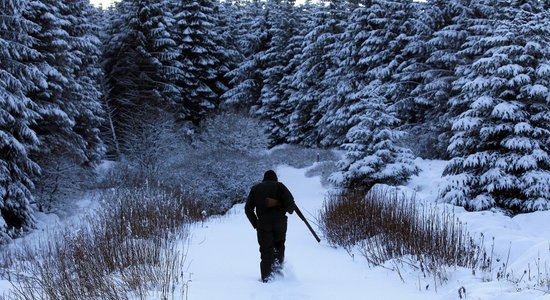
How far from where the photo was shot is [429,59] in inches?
1000

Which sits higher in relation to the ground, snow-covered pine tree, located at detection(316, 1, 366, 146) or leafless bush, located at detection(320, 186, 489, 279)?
snow-covered pine tree, located at detection(316, 1, 366, 146)

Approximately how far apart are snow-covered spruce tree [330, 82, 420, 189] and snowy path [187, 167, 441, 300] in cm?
495

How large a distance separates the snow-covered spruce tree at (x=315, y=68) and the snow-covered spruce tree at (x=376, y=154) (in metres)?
15.6

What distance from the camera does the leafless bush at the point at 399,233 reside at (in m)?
6.54

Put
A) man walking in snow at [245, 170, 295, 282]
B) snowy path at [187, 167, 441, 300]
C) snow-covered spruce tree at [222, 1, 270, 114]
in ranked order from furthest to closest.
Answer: snow-covered spruce tree at [222, 1, 270, 114]
man walking in snow at [245, 170, 295, 282]
snowy path at [187, 167, 441, 300]

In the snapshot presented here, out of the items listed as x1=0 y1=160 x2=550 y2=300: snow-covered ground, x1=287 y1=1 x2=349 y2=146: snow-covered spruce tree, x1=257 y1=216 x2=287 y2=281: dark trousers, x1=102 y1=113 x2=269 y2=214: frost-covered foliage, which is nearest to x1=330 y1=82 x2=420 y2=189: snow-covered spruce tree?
x1=0 y1=160 x2=550 y2=300: snow-covered ground

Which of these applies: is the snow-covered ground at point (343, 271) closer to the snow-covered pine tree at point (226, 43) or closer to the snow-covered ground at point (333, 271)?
the snow-covered ground at point (333, 271)

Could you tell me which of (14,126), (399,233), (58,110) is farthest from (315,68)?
Answer: (399,233)

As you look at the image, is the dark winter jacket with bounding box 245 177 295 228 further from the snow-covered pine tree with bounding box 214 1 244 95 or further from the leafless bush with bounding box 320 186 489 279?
the snow-covered pine tree with bounding box 214 1 244 95

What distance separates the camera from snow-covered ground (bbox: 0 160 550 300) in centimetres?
541

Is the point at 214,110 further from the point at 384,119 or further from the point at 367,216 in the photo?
the point at 367,216

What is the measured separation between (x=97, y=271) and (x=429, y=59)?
23.8m

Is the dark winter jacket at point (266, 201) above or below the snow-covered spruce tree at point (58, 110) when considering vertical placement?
below

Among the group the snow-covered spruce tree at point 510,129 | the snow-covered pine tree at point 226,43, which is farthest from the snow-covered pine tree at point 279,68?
the snow-covered spruce tree at point 510,129
